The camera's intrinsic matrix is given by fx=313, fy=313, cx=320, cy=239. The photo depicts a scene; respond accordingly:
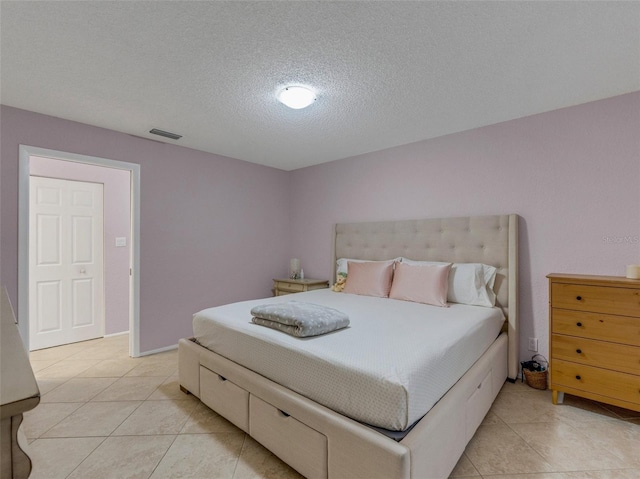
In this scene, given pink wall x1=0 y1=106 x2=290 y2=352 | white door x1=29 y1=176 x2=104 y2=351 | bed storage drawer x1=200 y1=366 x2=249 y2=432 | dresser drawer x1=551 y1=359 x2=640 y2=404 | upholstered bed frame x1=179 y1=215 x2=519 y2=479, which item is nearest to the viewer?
upholstered bed frame x1=179 y1=215 x2=519 y2=479

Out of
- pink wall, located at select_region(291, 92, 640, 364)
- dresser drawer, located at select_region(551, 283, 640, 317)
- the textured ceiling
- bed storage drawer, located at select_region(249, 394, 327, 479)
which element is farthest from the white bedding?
the textured ceiling

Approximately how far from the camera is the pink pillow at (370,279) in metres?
3.08

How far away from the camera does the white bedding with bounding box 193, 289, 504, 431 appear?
134 cm

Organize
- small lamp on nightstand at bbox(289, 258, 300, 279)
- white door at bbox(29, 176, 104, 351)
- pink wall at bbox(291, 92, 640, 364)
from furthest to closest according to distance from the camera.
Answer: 1. small lamp on nightstand at bbox(289, 258, 300, 279)
2. white door at bbox(29, 176, 104, 351)
3. pink wall at bbox(291, 92, 640, 364)

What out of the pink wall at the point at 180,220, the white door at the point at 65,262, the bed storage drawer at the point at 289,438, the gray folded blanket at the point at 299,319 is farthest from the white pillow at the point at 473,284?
the white door at the point at 65,262

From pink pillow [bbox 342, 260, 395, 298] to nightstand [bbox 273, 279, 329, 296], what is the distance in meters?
0.77

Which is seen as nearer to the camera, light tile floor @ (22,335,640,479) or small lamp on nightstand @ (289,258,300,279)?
light tile floor @ (22,335,640,479)

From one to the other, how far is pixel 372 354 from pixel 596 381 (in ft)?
5.87

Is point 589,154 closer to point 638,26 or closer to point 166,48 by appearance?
point 638,26

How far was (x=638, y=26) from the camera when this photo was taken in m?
1.60

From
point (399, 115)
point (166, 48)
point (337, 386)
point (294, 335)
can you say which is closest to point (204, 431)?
point (294, 335)

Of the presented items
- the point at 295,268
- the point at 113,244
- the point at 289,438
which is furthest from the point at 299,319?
the point at 113,244

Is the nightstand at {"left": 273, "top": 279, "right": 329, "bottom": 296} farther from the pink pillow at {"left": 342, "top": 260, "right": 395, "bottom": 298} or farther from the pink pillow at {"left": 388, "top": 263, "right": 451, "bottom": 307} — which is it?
the pink pillow at {"left": 388, "top": 263, "right": 451, "bottom": 307}

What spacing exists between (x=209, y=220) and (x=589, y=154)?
3784 millimetres
